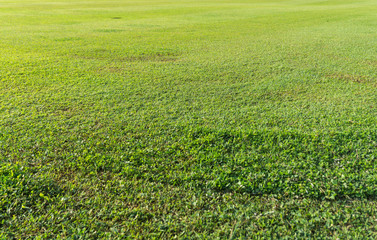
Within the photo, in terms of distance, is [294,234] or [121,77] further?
[121,77]

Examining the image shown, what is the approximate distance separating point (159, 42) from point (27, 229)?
20.4 feet

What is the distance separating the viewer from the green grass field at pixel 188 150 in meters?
1.81

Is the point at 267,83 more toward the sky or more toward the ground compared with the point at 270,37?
more toward the ground

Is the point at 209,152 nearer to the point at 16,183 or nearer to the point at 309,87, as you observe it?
the point at 16,183

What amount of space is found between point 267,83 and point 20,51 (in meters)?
5.39

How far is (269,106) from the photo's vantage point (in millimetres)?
3350

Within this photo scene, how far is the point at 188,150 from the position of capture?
8.27 feet

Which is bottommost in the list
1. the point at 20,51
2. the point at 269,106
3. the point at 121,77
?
the point at 269,106

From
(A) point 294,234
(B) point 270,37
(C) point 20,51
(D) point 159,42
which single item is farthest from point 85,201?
(B) point 270,37

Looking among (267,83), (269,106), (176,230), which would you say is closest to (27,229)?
(176,230)

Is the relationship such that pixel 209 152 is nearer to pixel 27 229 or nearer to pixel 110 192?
pixel 110 192

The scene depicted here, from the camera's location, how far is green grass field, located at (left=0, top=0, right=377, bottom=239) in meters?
1.81

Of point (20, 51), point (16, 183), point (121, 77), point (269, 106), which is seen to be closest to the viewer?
point (16, 183)

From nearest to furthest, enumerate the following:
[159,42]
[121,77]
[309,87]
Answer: [309,87], [121,77], [159,42]
